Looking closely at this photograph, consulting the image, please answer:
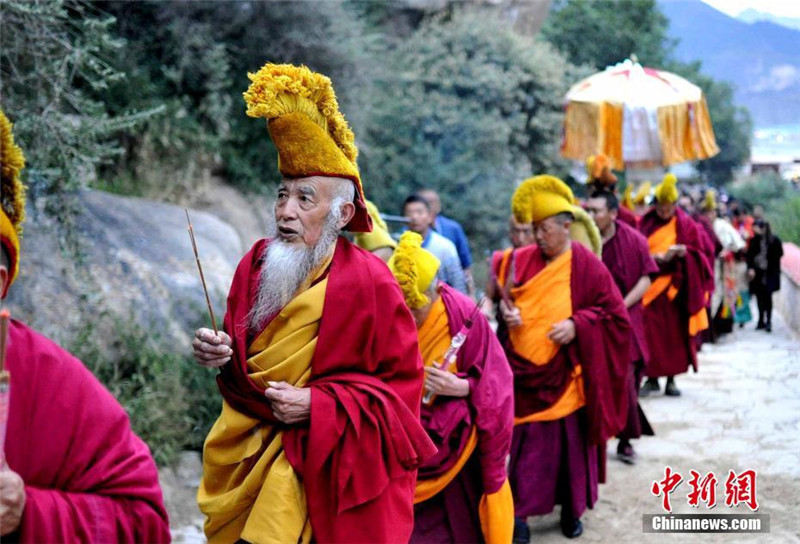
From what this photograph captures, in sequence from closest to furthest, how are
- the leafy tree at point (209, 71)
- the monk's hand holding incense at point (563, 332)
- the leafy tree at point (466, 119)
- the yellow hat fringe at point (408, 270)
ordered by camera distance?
1. the yellow hat fringe at point (408, 270)
2. the monk's hand holding incense at point (563, 332)
3. the leafy tree at point (209, 71)
4. the leafy tree at point (466, 119)

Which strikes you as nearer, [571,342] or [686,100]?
[571,342]

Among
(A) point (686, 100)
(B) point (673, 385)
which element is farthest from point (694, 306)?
(A) point (686, 100)

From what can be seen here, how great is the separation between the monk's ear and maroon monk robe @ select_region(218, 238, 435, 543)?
0.55 ft

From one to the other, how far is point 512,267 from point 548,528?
1.72m

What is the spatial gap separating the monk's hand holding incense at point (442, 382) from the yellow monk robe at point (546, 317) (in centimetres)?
147

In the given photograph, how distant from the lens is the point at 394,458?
3.67 metres

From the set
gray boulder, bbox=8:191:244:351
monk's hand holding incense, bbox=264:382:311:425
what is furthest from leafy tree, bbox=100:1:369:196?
monk's hand holding incense, bbox=264:382:311:425

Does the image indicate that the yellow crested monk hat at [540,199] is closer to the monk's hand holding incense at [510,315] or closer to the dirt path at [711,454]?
the monk's hand holding incense at [510,315]

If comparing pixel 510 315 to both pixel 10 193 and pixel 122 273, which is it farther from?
pixel 10 193

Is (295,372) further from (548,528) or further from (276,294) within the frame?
(548,528)

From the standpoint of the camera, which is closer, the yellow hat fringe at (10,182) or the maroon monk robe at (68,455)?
the maroon monk robe at (68,455)

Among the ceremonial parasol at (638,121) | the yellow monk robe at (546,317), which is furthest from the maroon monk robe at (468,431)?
the ceremonial parasol at (638,121)

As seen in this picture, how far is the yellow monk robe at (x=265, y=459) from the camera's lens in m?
3.58

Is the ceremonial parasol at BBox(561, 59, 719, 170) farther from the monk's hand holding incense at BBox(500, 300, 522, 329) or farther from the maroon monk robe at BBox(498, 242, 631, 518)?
the monk's hand holding incense at BBox(500, 300, 522, 329)
